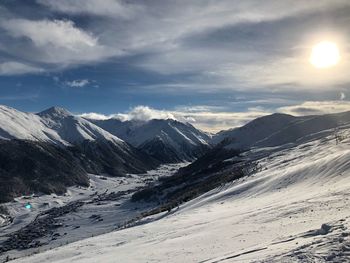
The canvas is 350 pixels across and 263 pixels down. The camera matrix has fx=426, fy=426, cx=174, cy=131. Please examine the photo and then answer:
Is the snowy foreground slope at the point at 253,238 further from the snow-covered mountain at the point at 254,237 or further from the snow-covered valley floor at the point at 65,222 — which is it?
the snow-covered valley floor at the point at 65,222

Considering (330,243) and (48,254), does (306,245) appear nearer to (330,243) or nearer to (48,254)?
(330,243)

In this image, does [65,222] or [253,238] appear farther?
[65,222]

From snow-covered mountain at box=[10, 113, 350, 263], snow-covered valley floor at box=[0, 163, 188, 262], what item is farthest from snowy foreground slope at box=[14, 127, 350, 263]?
snow-covered valley floor at box=[0, 163, 188, 262]

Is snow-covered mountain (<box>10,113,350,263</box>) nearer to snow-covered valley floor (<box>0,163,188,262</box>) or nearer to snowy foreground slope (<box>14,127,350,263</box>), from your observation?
snowy foreground slope (<box>14,127,350,263</box>)

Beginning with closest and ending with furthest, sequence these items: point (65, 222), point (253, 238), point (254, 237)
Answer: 1. point (253, 238)
2. point (254, 237)
3. point (65, 222)

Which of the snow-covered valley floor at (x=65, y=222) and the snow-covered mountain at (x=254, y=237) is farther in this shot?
the snow-covered valley floor at (x=65, y=222)

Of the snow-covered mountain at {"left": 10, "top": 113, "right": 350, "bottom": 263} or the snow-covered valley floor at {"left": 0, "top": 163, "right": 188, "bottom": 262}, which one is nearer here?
the snow-covered mountain at {"left": 10, "top": 113, "right": 350, "bottom": 263}

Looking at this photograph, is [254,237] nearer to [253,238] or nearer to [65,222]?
[253,238]

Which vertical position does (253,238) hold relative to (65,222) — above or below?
above

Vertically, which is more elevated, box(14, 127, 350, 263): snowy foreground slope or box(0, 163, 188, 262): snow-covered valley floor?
box(14, 127, 350, 263): snowy foreground slope

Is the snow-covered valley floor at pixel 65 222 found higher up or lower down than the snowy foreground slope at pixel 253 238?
lower down

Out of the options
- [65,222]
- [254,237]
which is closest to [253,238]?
[254,237]

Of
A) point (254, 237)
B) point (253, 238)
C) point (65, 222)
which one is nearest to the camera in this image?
point (253, 238)

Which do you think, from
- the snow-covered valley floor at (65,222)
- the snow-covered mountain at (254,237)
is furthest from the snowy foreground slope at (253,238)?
the snow-covered valley floor at (65,222)
